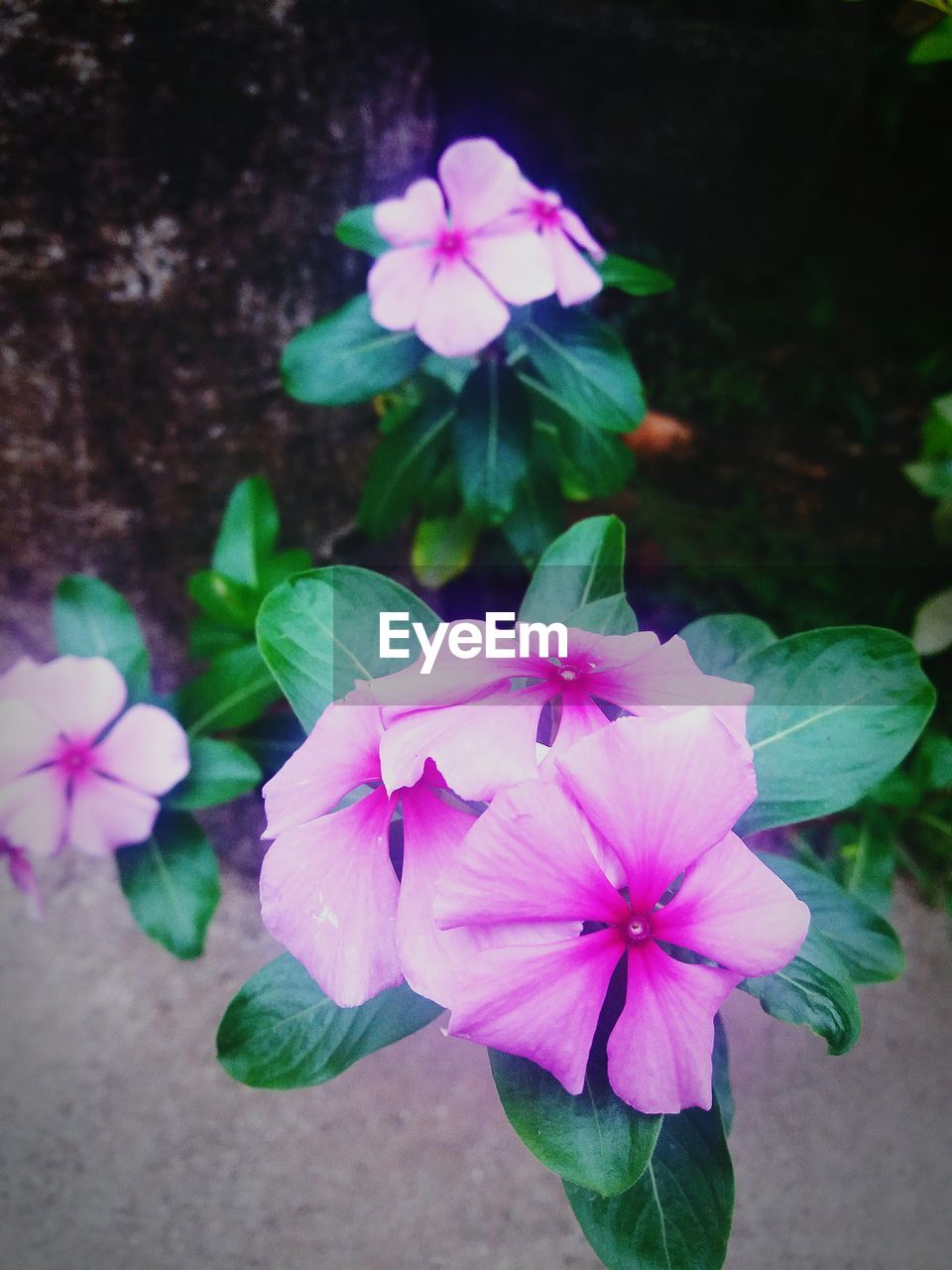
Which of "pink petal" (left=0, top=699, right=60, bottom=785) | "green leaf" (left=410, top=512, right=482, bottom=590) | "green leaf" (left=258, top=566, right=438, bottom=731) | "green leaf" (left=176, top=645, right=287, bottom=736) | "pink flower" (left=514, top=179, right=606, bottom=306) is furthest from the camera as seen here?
"green leaf" (left=410, top=512, right=482, bottom=590)

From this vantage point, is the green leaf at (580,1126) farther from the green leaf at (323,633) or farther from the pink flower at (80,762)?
the pink flower at (80,762)

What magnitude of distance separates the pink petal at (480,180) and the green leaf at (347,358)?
19cm

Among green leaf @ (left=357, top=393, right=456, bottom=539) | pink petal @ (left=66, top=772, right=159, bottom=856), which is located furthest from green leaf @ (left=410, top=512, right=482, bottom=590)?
pink petal @ (left=66, top=772, right=159, bottom=856)

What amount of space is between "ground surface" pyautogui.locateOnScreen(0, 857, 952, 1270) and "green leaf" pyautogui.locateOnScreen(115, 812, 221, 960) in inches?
20.6

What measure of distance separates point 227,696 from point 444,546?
53cm

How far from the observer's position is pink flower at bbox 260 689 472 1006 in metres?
0.44

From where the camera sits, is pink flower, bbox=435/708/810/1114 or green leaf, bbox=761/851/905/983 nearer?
pink flower, bbox=435/708/810/1114

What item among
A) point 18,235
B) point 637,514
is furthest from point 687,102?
point 18,235

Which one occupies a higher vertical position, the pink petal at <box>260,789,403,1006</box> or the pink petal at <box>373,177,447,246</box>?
the pink petal at <box>373,177,447,246</box>

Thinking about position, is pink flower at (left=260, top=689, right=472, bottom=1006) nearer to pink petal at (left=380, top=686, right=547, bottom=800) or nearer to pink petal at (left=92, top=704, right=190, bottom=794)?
pink petal at (left=380, top=686, right=547, bottom=800)

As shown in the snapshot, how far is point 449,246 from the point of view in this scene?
841 mm

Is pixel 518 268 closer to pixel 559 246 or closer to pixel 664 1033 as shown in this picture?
pixel 559 246

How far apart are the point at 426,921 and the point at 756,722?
0.30 meters

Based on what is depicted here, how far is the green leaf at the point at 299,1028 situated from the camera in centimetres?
59
